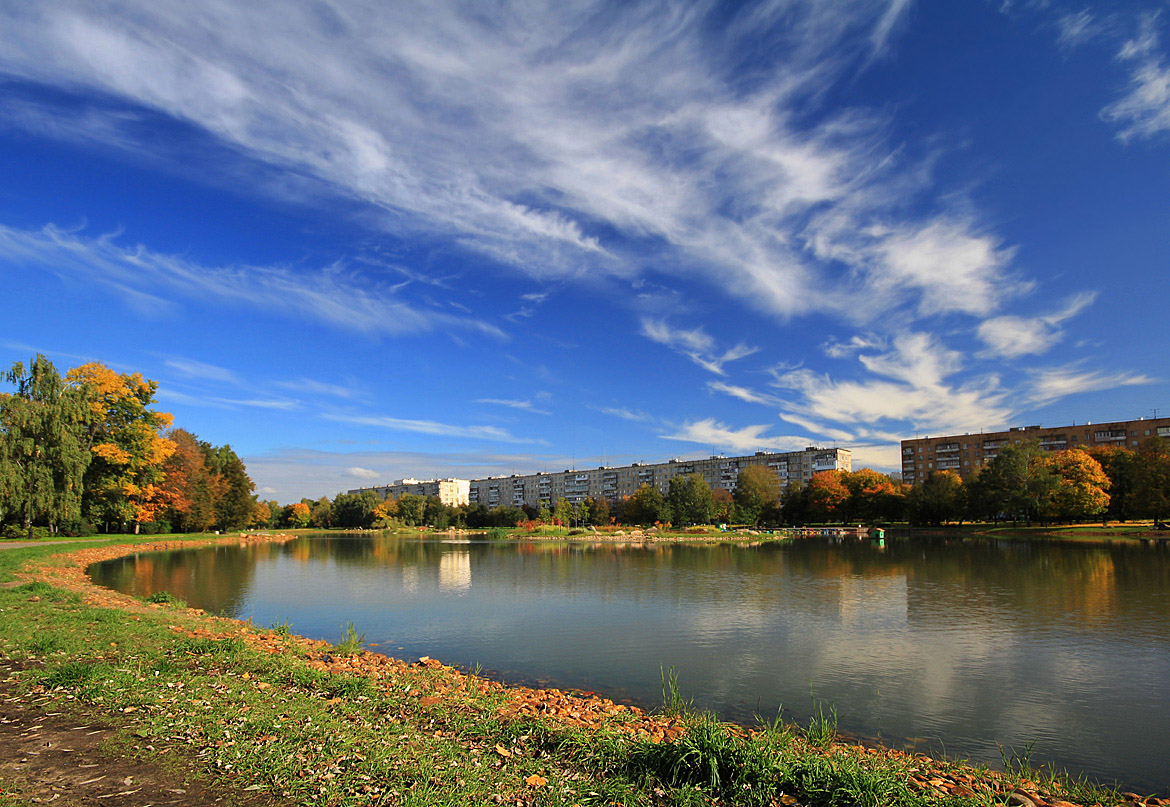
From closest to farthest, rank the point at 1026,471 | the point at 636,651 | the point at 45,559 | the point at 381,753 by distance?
the point at 381,753
the point at 636,651
the point at 45,559
the point at 1026,471

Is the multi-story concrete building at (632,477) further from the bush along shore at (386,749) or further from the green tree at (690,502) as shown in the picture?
the bush along shore at (386,749)

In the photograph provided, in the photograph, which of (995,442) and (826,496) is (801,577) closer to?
(826,496)

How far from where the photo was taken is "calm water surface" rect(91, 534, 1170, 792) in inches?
384

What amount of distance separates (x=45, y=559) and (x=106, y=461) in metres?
20.3

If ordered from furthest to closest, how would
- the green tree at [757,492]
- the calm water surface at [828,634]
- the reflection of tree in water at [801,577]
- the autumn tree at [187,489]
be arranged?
the green tree at [757,492] < the autumn tree at [187,489] < the reflection of tree in water at [801,577] < the calm water surface at [828,634]

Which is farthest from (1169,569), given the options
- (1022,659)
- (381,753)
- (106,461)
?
(106,461)

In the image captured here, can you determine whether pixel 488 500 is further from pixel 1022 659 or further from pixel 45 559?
pixel 1022 659

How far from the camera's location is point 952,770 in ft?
23.6

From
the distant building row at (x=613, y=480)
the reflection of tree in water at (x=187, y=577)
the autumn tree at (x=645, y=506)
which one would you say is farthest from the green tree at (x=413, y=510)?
the reflection of tree in water at (x=187, y=577)

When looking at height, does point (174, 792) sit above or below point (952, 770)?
above

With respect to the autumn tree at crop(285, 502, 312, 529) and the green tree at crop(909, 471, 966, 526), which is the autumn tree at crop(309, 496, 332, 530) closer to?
the autumn tree at crop(285, 502, 312, 529)

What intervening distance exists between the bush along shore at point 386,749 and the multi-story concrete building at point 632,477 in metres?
102

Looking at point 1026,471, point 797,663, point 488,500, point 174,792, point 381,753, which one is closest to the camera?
point 174,792

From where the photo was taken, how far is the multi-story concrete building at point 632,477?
124 m
